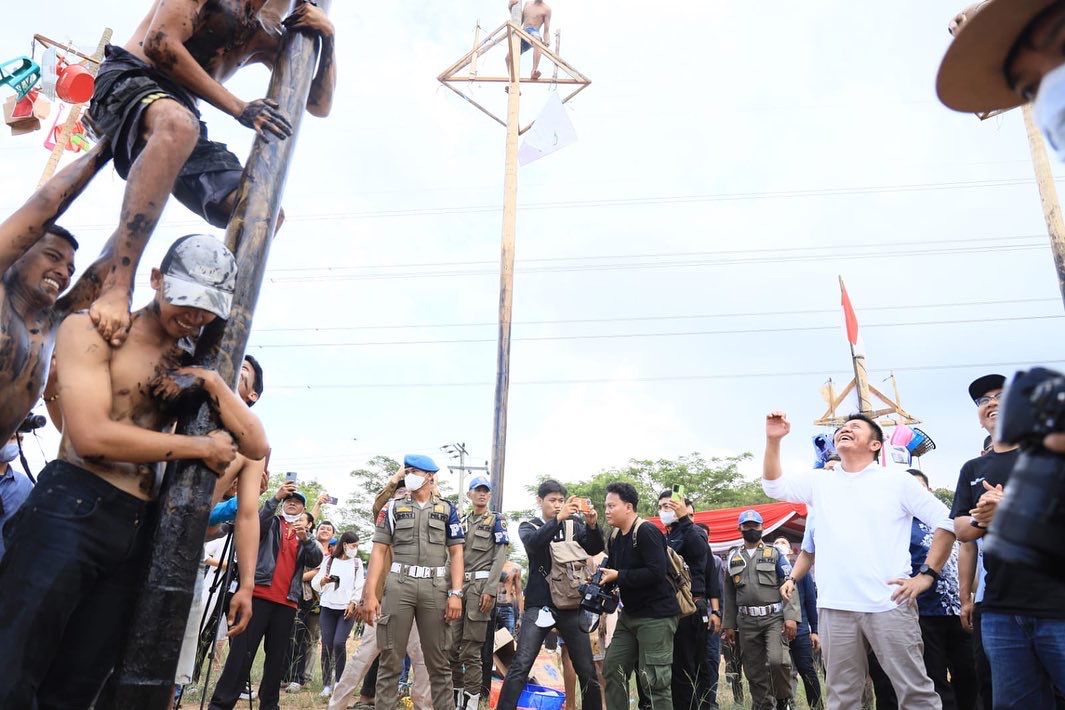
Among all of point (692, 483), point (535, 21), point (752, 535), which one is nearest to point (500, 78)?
point (535, 21)

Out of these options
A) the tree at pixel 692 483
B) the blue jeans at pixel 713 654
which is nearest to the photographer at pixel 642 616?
the blue jeans at pixel 713 654

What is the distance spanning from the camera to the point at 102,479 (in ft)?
6.78

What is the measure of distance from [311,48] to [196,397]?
137 centimetres

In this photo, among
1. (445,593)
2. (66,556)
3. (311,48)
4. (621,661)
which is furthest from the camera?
(445,593)

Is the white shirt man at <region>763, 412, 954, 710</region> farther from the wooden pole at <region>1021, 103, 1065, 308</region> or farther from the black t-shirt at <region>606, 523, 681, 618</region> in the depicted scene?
the wooden pole at <region>1021, 103, 1065, 308</region>

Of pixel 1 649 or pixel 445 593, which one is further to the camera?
pixel 445 593

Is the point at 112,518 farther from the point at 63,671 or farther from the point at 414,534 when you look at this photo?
the point at 414,534

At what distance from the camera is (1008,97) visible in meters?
1.71

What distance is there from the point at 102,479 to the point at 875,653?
4.07 metres

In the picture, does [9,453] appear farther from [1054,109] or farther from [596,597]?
[596,597]

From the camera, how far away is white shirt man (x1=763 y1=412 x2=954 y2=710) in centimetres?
402

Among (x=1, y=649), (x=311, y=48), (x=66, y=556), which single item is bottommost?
(x=1, y=649)

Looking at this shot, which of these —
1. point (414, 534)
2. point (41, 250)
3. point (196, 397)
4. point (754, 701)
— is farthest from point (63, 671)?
point (754, 701)

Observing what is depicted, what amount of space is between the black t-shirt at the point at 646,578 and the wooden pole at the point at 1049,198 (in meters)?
6.02
